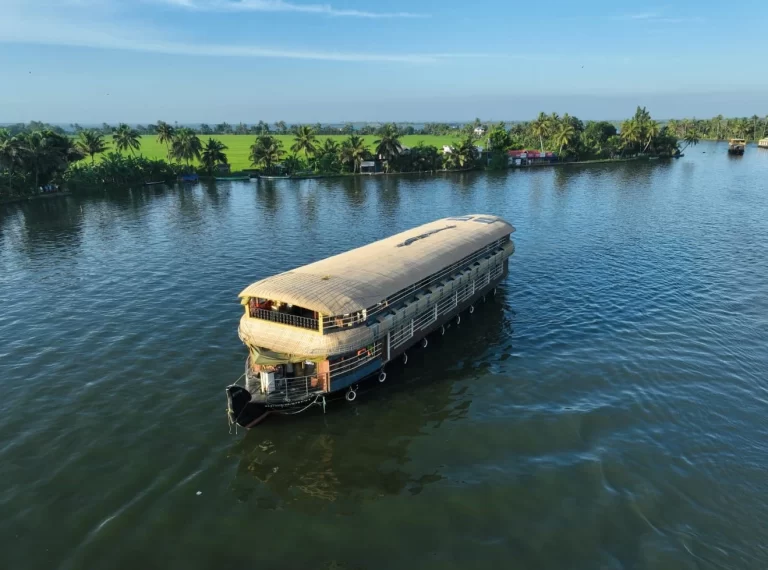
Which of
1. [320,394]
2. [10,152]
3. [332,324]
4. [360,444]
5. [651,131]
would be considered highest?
[651,131]

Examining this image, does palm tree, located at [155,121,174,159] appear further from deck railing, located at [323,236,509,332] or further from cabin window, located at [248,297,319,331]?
cabin window, located at [248,297,319,331]

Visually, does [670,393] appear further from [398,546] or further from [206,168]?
[206,168]

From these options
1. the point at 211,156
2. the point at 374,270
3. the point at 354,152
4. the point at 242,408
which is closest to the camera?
the point at 242,408

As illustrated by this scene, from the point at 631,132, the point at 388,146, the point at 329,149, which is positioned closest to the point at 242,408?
the point at 388,146

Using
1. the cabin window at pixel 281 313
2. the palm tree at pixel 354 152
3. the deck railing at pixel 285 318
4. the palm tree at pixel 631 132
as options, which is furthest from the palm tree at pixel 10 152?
the palm tree at pixel 631 132

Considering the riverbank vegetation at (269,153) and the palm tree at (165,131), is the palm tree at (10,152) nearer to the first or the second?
the riverbank vegetation at (269,153)

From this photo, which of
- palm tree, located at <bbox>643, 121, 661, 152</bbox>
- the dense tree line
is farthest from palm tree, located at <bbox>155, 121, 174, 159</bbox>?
palm tree, located at <bbox>643, 121, 661, 152</bbox>

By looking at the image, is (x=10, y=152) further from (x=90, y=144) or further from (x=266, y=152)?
(x=266, y=152)
